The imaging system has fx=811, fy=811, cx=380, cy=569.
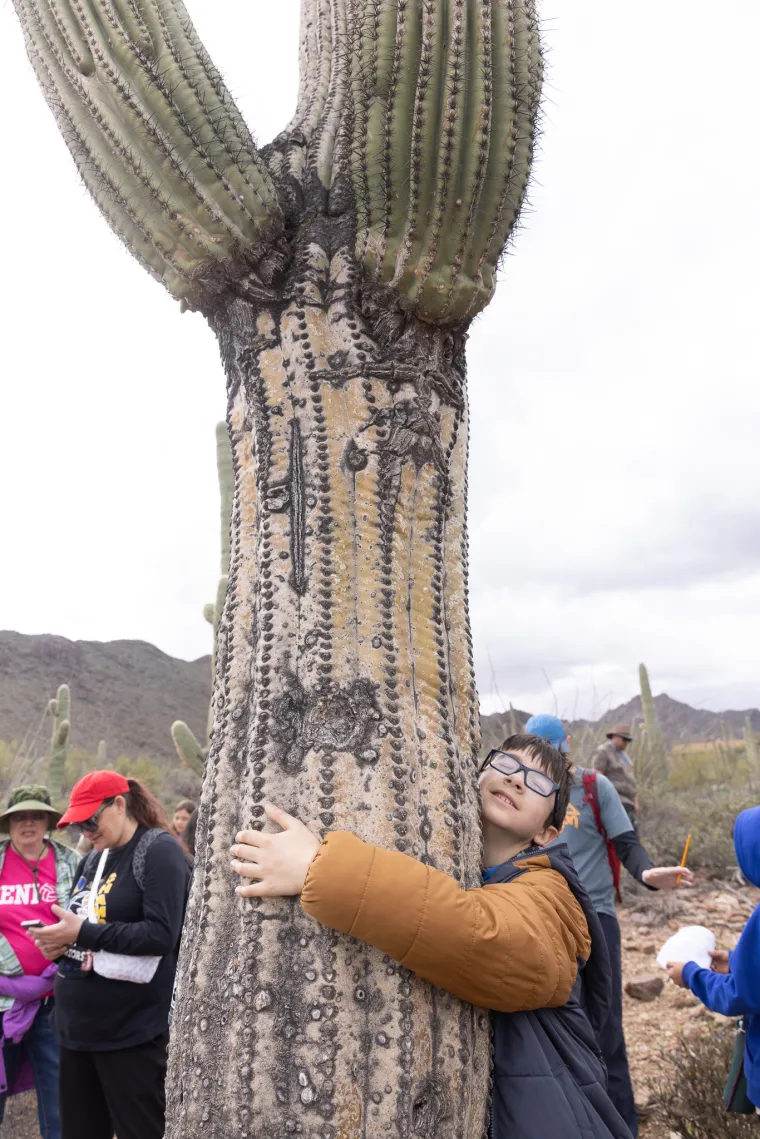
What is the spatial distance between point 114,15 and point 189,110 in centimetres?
39

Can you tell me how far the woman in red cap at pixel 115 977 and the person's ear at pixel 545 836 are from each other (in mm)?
1789

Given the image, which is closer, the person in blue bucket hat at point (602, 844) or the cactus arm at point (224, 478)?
the person in blue bucket hat at point (602, 844)

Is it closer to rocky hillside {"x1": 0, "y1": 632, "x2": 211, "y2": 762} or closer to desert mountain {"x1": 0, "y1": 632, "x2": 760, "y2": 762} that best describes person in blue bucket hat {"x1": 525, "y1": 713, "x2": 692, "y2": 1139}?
desert mountain {"x1": 0, "y1": 632, "x2": 760, "y2": 762}

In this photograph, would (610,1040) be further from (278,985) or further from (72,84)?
(72,84)

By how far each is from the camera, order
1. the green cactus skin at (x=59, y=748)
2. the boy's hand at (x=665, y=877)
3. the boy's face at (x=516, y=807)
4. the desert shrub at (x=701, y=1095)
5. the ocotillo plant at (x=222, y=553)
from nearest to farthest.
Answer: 1. the boy's face at (x=516, y=807)
2. the boy's hand at (x=665, y=877)
3. the desert shrub at (x=701, y=1095)
4. the ocotillo plant at (x=222, y=553)
5. the green cactus skin at (x=59, y=748)

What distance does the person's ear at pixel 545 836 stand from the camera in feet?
7.20

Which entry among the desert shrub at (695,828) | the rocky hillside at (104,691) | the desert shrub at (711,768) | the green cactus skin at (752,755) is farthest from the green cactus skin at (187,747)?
the rocky hillside at (104,691)

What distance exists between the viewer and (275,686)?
6.55 ft

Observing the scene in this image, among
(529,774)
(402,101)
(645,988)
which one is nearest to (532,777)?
(529,774)

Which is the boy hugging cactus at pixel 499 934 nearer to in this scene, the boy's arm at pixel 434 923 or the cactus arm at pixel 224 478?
the boy's arm at pixel 434 923

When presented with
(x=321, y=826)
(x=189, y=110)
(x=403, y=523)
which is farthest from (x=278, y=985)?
(x=189, y=110)

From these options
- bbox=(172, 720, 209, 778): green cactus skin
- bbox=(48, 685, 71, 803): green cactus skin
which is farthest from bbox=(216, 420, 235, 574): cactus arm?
bbox=(48, 685, 71, 803): green cactus skin

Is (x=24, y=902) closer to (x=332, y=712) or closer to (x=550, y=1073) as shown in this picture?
(x=332, y=712)

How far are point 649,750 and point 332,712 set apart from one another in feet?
47.0
